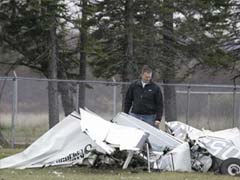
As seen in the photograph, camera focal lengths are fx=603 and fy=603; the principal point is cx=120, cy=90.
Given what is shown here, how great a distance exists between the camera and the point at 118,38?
20.6 meters

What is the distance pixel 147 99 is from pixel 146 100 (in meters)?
0.03

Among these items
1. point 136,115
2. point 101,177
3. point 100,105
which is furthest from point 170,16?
point 101,177

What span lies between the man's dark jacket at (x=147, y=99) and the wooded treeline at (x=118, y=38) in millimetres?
7392

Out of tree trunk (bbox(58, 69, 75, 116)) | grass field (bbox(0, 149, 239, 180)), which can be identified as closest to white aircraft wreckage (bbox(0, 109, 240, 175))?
grass field (bbox(0, 149, 239, 180))

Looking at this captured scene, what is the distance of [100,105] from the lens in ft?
69.8

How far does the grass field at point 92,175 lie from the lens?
9445mm

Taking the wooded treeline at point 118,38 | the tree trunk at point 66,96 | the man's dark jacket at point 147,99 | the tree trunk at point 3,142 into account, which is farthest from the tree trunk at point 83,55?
the man's dark jacket at point 147,99

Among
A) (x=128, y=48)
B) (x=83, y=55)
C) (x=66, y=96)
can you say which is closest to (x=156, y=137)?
(x=128, y=48)

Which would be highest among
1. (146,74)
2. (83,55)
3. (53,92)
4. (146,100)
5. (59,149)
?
(83,55)

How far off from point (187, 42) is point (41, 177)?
1323 cm

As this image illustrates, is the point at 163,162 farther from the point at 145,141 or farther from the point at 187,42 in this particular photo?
the point at 187,42

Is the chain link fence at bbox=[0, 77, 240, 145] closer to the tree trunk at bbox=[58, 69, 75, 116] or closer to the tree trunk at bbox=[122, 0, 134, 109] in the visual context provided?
the tree trunk at bbox=[58, 69, 75, 116]

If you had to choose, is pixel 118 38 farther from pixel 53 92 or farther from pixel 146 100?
pixel 146 100

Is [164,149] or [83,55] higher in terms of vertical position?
[83,55]
